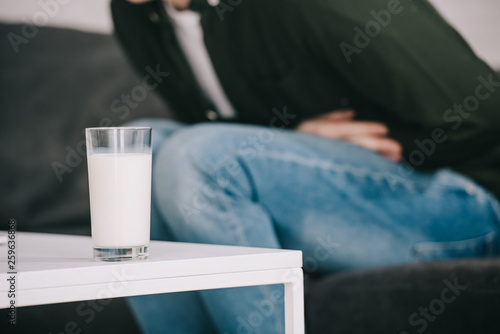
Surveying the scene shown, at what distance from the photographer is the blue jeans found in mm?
922

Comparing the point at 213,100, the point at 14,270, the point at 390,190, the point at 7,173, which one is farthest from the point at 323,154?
the point at 7,173

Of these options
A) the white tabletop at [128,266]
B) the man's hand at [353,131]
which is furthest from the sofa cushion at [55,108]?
the white tabletop at [128,266]

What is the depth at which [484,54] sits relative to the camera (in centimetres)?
151

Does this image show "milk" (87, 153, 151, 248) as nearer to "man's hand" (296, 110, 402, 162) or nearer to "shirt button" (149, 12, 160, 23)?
"man's hand" (296, 110, 402, 162)

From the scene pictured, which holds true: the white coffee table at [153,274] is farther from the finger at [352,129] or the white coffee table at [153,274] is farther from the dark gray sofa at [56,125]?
the finger at [352,129]

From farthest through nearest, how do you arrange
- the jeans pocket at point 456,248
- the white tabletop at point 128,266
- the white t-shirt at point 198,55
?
the white t-shirt at point 198,55
the jeans pocket at point 456,248
the white tabletop at point 128,266

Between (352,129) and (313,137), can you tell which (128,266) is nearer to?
(313,137)

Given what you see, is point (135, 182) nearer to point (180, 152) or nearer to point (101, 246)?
point (101, 246)

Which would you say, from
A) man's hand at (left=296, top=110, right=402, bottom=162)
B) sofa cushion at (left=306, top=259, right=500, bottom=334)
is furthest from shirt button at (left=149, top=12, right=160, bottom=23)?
sofa cushion at (left=306, top=259, right=500, bottom=334)

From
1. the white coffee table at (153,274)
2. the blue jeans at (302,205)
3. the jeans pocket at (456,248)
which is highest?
the white coffee table at (153,274)

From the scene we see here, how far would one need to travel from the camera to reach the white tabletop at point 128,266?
473mm

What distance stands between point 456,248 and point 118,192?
2.45ft

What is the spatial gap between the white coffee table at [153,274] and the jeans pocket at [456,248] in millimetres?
581

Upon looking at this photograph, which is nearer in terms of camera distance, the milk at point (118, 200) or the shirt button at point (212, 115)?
the milk at point (118, 200)
